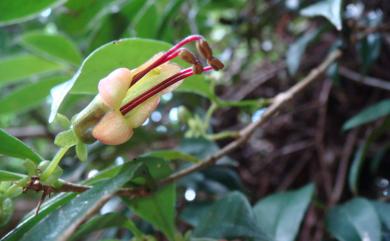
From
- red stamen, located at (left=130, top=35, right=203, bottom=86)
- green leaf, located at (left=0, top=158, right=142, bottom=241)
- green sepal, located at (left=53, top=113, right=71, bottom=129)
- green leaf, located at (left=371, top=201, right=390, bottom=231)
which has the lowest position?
green leaf, located at (left=371, top=201, right=390, bottom=231)

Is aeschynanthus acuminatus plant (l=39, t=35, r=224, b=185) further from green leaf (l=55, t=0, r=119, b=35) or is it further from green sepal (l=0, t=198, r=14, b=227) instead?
green leaf (l=55, t=0, r=119, b=35)

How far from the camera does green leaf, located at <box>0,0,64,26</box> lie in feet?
1.95

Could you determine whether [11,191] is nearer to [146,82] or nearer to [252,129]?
[146,82]

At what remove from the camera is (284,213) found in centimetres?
66

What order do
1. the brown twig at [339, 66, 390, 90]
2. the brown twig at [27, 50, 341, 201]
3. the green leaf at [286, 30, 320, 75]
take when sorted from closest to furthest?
the brown twig at [27, 50, 341, 201] < the green leaf at [286, 30, 320, 75] < the brown twig at [339, 66, 390, 90]

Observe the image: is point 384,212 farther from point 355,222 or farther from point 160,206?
point 160,206

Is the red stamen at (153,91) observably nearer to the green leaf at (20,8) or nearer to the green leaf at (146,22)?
the green leaf at (20,8)

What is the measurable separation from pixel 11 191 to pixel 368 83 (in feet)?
A: 2.74

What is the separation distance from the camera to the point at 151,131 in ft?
3.39

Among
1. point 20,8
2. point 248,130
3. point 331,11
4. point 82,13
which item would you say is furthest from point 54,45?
point 331,11

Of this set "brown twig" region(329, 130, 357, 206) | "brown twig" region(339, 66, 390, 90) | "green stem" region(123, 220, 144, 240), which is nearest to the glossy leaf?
"green stem" region(123, 220, 144, 240)

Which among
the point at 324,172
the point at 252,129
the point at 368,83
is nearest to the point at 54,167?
the point at 252,129

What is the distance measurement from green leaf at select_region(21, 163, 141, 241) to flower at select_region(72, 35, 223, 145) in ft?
0.14

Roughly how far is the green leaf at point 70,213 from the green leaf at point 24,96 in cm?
51
